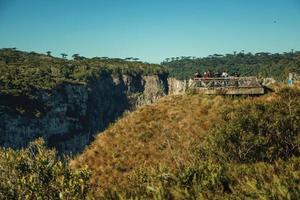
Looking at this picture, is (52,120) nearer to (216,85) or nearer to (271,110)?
(216,85)

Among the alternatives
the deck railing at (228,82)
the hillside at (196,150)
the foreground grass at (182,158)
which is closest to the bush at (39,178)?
the foreground grass at (182,158)

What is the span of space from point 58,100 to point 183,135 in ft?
542

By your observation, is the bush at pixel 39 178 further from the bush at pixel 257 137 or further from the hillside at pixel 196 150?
the bush at pixel 257 137

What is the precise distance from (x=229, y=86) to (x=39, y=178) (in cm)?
2676

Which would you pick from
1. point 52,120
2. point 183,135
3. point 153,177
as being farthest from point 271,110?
point 52,120

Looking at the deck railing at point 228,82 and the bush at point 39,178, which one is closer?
the bush at point 39,178

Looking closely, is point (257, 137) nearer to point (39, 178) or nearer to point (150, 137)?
point (39, 178)

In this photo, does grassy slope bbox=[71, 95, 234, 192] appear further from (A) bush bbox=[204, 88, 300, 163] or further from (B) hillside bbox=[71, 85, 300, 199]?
(A) bush bbox=[204, 88, 300, 163]

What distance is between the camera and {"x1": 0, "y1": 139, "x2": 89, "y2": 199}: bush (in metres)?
22.3

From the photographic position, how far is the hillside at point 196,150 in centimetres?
1967

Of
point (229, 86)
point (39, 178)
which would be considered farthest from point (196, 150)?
point (229, 86)

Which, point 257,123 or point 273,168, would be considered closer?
point 273,168

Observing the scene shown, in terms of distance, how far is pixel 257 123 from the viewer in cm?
2942

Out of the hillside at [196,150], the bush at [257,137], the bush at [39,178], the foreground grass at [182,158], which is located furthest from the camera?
the bush at [257,137]
